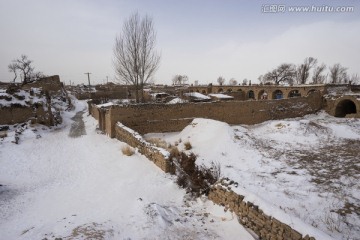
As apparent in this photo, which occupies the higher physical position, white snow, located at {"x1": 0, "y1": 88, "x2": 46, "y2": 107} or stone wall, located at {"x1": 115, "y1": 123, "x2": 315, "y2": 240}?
white snow, located at {"x1": 0, "y1": 88, "x2": 46, "y2": 107}

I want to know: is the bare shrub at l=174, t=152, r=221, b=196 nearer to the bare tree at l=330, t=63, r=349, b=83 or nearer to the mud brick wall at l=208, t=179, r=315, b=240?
the mud brick wall at l=208, t=179, r=315, b=240

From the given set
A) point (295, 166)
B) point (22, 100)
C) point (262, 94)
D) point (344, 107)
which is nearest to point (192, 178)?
point (295, 166)

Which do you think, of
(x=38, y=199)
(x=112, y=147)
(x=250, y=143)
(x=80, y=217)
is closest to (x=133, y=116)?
(x=112, y=147)

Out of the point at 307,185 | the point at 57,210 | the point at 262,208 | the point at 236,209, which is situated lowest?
the point at 307,185

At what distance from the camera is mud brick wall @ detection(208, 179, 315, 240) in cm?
402

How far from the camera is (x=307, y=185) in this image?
8.66m

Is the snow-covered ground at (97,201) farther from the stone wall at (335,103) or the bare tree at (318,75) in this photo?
the bare tree at (318,75)

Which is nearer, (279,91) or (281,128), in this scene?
(281,128)

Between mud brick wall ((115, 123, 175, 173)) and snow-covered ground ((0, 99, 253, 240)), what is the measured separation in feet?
0.93

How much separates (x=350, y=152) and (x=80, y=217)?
43.1 feet

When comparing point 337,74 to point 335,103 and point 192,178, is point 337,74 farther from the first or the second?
point 192,178

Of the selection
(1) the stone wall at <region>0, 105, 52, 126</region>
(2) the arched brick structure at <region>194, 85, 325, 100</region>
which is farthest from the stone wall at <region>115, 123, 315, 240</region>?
(2) the arched brick structure at <region>194, 85, 325, 100</region>

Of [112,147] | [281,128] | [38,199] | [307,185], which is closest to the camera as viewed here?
[38,199]

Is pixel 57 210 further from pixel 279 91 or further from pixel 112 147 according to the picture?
pixel 279 91
